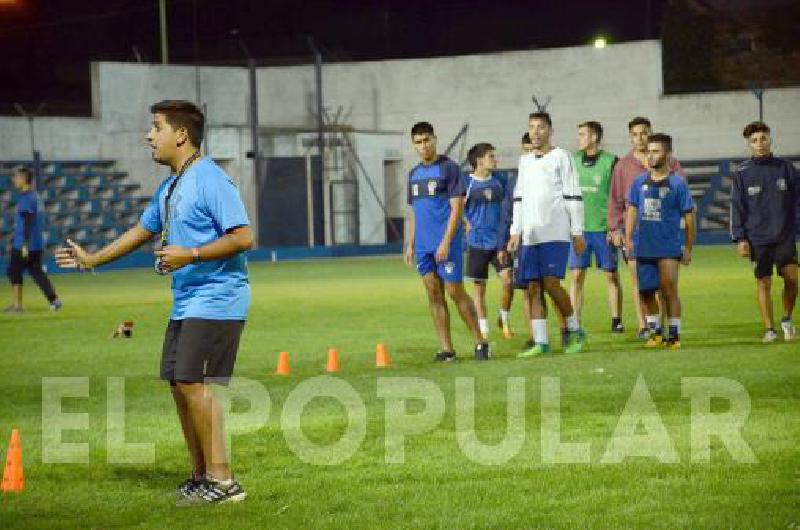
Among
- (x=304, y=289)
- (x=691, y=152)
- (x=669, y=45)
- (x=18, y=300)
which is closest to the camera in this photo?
(x=18, y=300)

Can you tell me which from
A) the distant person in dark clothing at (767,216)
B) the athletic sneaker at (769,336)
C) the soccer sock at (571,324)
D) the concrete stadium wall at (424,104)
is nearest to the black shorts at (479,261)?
the soccer sock at (571,324)

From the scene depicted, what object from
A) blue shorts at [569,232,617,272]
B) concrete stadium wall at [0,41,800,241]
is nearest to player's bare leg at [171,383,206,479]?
blue shorts at [569,232,617,272]

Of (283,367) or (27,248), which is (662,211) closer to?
(283,367)

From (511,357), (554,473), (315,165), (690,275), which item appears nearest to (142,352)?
(511,357)

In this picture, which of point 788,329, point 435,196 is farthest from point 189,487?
point 788,329

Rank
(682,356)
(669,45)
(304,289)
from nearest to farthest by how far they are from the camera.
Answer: (682,356)
(304,289)
(669,45)

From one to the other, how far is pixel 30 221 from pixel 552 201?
11.9 m

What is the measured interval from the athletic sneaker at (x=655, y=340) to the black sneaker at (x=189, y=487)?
8.32 meters

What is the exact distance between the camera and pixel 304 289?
29.1 metres

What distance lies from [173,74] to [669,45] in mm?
19652

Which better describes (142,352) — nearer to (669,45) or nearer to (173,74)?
(173,74)

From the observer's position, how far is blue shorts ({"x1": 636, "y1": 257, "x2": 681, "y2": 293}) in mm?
15688

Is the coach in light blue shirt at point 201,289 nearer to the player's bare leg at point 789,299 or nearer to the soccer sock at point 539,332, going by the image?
the soccer sock at point 539,332

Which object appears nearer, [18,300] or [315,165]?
[18,300]
